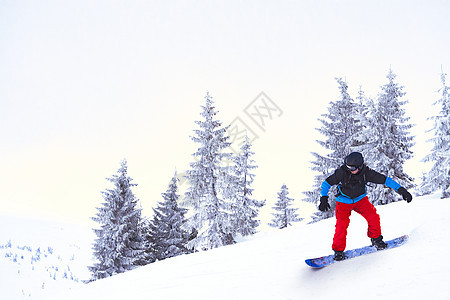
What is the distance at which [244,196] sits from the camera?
2753 cm

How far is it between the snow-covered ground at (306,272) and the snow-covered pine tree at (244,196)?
12576 millimetres

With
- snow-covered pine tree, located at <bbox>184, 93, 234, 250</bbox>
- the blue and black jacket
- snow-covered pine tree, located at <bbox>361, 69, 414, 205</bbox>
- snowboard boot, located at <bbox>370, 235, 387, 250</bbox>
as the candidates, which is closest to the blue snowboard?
snowboard boot, located at <bbox>370, 235, 387, 250</bbox>

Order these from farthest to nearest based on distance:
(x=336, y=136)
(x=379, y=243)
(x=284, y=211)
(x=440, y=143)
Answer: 1. (x=284, y=211)
2. (x=336, y=136)
3. (x=440, y=143)
4. (x=379, y=243)

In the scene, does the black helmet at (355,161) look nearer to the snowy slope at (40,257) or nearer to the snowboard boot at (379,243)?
the snowboard boot at (379,243)

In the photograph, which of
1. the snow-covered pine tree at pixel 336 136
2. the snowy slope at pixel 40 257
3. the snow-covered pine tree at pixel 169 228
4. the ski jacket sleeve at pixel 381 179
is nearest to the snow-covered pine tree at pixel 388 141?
the snow-covered pine tree at pixel 336 136

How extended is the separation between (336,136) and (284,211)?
52.0 feet

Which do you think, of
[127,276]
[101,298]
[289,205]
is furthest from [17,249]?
[289,205]

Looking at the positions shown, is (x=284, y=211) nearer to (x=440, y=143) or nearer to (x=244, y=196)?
(x=244, y=196)

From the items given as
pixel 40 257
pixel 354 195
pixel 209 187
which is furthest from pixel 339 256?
pixel 40 257

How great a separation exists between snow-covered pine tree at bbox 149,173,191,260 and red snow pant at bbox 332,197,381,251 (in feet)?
65.3

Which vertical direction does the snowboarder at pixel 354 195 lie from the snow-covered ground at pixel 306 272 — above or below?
above

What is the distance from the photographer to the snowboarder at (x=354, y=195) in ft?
16.0

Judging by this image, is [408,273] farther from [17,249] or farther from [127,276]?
[17,249]

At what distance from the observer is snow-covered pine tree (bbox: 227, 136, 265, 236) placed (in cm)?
2181
